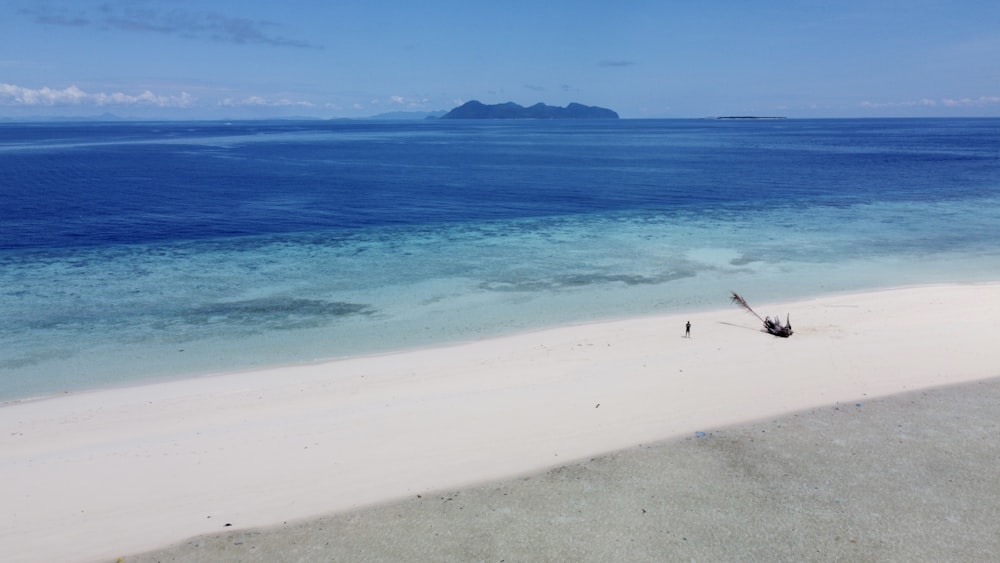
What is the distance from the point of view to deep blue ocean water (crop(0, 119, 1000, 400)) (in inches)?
763

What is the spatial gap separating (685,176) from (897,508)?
5538 centimetres

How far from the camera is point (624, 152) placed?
97250mm

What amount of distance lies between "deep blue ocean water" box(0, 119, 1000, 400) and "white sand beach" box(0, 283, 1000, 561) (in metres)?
2.37

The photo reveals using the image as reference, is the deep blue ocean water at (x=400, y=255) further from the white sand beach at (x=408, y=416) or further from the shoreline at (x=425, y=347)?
the white sand beach at (x=408, y=416)

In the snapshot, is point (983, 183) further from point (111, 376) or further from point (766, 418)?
point (111, 376)

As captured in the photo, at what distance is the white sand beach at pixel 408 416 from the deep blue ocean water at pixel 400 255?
237 cm

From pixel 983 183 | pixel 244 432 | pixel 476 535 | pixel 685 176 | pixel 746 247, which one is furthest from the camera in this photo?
pixel 685 176

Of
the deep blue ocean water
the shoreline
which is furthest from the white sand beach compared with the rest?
the deep blue ocean water

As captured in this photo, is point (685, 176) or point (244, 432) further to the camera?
point (685, 176)

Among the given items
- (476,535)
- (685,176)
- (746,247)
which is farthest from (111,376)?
(685,176)

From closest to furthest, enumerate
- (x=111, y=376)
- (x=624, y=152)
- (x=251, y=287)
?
1. (x=111, y=376)
2. (x=251, y=287)
3. (x=624, y=152)

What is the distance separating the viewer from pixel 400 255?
98.6ft

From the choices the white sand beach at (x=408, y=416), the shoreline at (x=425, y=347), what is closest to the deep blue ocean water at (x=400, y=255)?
the shoreline at (x=425, y=347)

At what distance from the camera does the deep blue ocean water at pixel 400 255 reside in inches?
763
